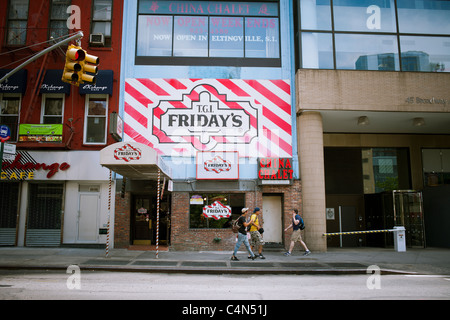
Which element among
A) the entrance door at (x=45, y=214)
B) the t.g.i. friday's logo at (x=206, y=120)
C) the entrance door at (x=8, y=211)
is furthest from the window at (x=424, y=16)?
the entrance door at (x=8, y=211)

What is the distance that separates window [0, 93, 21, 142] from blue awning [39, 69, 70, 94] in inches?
58.2

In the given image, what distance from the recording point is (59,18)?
16.6 meters

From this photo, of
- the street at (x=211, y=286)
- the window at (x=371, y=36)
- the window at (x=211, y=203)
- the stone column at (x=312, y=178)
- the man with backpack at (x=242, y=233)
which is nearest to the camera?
the street at (x=211, y=286)

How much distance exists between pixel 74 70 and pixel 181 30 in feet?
26.5

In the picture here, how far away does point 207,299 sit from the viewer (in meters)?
7.08

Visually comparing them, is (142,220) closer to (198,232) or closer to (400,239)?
(198,232)

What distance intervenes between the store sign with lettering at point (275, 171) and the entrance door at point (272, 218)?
1070mm

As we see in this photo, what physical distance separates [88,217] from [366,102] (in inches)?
520

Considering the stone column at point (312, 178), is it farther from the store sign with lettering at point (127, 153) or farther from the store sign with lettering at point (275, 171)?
the store sign with lettering at point (127, 153)

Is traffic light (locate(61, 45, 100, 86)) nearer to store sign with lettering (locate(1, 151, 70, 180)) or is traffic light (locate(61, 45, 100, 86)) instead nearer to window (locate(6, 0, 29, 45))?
store sign with lettering (locate(1, 151, 70, 180))

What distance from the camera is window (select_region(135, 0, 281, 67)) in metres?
16.7

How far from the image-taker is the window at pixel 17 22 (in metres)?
16.5

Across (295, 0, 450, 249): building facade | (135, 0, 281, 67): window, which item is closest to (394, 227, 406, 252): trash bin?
(295, 0, 450, 249): building facade

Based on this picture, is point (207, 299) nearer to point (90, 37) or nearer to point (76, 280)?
point (76, 280)
